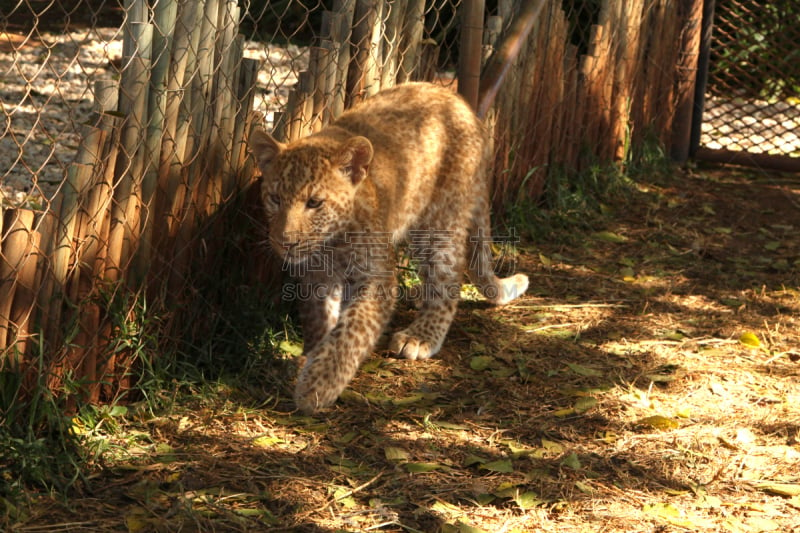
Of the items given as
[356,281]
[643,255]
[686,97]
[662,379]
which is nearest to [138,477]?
[356,281]

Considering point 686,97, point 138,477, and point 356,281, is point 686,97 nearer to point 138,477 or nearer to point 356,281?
point 356,281

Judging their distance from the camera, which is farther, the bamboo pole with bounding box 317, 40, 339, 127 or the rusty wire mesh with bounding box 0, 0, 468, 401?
the bamboo pole with bounding box 317, 40, 339, 127

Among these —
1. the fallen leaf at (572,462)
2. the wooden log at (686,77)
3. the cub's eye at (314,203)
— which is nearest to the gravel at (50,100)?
the cub's eye at (314,203)

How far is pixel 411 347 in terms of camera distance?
549 centimetres

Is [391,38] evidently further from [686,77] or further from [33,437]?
[686,77]

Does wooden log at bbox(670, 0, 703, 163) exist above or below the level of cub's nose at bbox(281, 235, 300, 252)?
above

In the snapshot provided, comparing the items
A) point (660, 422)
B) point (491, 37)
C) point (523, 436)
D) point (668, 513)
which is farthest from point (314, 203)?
point (491, 37)

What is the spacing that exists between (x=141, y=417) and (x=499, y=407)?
1.73 meters

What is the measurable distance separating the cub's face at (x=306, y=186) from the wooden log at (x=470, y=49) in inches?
71.7

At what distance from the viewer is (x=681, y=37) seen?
909 centimetres

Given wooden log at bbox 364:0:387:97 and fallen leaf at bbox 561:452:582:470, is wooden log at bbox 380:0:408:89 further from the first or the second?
fallen leaf at bbox 561:452:582:470

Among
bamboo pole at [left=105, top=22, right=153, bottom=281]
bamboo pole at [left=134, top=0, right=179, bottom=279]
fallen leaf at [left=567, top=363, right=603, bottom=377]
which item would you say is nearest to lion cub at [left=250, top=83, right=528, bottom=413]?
bamboo pole at [left=134, top=0, right=179, bottom=279]

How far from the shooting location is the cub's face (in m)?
4.74

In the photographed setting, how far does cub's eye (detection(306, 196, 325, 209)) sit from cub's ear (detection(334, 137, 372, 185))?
20cm
